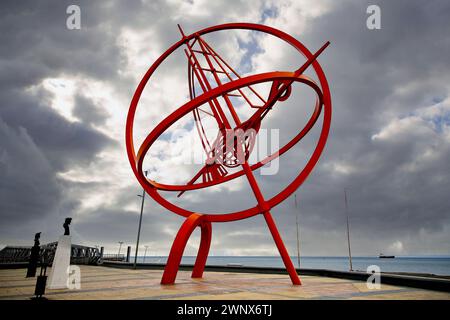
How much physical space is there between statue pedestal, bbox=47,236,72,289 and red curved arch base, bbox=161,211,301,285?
3.88 meters

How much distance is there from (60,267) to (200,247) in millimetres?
6720

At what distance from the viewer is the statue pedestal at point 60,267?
10516mm

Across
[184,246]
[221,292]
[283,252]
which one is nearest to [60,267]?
[184,246]

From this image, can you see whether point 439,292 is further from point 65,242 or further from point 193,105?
point 65,242

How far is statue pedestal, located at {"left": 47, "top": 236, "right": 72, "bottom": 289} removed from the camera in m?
10.5

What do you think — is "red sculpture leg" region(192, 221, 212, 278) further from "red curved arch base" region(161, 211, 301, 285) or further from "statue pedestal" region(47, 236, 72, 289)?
"statue pedestal" region(47, 236, 72, 289)

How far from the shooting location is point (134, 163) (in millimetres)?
14391

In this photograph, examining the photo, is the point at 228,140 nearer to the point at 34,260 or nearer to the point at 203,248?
the point at 203,248

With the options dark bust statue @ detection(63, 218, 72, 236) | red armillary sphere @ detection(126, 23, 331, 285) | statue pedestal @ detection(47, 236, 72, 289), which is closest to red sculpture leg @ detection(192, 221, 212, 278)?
red armillary sphere @ detection(126, 23, 331, 285)

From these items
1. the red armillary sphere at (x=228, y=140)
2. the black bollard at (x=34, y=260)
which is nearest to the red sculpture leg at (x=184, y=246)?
the red armillary sphere at (x=228, y=140)

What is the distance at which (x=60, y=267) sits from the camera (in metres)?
10.7

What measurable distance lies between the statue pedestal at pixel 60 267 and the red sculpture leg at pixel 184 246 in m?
3.88
